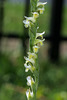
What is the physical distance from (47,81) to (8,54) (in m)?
1.07

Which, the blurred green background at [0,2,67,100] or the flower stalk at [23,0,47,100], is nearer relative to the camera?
the flower stalk at [23,0,47,100]

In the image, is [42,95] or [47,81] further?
[47,81]

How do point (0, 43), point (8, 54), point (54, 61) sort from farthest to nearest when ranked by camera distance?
point (54, 61)
point (0, 43)
point (8, 54)

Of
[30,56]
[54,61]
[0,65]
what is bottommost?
[54,61]

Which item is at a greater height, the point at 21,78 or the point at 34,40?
the point at 34,40

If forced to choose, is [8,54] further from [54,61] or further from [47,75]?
[54,61]

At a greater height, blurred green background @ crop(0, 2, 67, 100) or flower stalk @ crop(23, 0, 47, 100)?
flower stalk @ crop(23, 0, 47, 100)

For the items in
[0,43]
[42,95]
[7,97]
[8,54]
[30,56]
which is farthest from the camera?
[0,43]

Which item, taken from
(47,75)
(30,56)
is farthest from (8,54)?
(30,56)

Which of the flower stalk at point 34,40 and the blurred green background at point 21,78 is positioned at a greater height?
the flower stalk at point 34,40

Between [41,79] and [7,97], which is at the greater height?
[7,97]

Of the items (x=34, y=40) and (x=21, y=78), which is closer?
(x=34, y=40)

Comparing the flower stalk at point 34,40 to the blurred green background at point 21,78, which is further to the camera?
the blurred green background at point 21,78

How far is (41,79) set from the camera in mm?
5023
